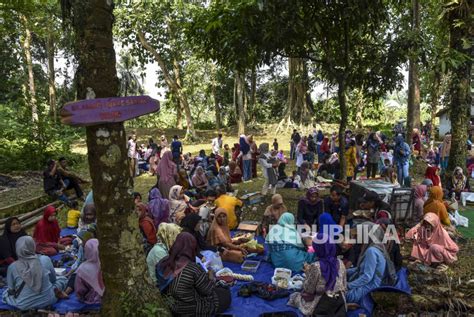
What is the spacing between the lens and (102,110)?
354cm

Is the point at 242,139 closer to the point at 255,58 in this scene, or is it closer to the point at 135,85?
the point at 255,58

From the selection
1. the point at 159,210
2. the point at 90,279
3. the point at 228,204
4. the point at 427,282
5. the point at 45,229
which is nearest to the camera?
the point at 90,279

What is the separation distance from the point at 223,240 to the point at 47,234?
3.12 meters

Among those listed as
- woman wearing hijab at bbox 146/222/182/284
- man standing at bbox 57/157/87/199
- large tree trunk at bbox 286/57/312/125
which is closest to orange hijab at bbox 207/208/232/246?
woman wearing hijab at bbox 146/222/182/284

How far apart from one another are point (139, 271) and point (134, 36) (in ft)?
65.8

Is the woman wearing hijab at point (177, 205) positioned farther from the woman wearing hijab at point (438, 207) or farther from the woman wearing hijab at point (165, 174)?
the woman wearing hijab at point (438, 207)

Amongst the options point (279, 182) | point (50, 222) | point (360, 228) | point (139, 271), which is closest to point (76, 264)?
point (50, 222)

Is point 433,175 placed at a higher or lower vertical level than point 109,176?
lower

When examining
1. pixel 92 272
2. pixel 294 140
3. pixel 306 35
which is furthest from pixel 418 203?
pixel 294 140

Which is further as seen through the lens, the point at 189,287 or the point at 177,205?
the point at 177,205

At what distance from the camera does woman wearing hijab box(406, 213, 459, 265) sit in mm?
5828

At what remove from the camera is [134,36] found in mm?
21859

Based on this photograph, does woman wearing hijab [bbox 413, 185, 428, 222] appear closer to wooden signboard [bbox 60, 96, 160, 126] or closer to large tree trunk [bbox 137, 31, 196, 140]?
wooden signboard [bbox 60, 96, 160, 126]

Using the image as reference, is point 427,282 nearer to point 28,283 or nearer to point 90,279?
point 90,279
